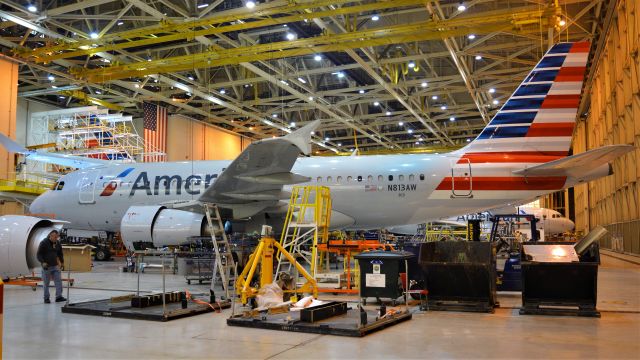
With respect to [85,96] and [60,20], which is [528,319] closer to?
[60,20]

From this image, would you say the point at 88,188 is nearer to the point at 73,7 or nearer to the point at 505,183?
the point at 73,7

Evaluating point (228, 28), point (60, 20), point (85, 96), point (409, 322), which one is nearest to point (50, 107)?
point (85, 96)

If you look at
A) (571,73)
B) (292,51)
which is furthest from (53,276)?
(292,51)

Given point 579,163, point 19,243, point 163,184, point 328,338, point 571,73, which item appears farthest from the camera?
point 163,184

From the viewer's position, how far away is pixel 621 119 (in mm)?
23344

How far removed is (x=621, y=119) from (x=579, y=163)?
13.0 metres

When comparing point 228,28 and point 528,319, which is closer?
point 528,319

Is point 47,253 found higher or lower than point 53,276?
higher

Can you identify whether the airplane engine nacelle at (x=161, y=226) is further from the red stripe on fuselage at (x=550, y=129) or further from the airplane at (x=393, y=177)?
the red stripe on fuselage at (x=550, y=129)

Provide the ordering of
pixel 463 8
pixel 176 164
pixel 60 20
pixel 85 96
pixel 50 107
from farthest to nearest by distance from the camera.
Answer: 1. pixel 50 107
2. pixel 85 96
3. pixel 60 20
4. pixel 463 8
5. pixel 176 164

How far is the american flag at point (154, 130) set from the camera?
36094mm

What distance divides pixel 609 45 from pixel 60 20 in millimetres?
26702

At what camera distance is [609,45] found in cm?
2573

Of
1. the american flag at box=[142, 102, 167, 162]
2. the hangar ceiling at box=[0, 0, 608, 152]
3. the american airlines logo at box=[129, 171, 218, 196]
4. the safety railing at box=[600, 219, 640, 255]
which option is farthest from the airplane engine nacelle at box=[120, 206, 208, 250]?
the american flag at box=[142, 102, 167, 162]
